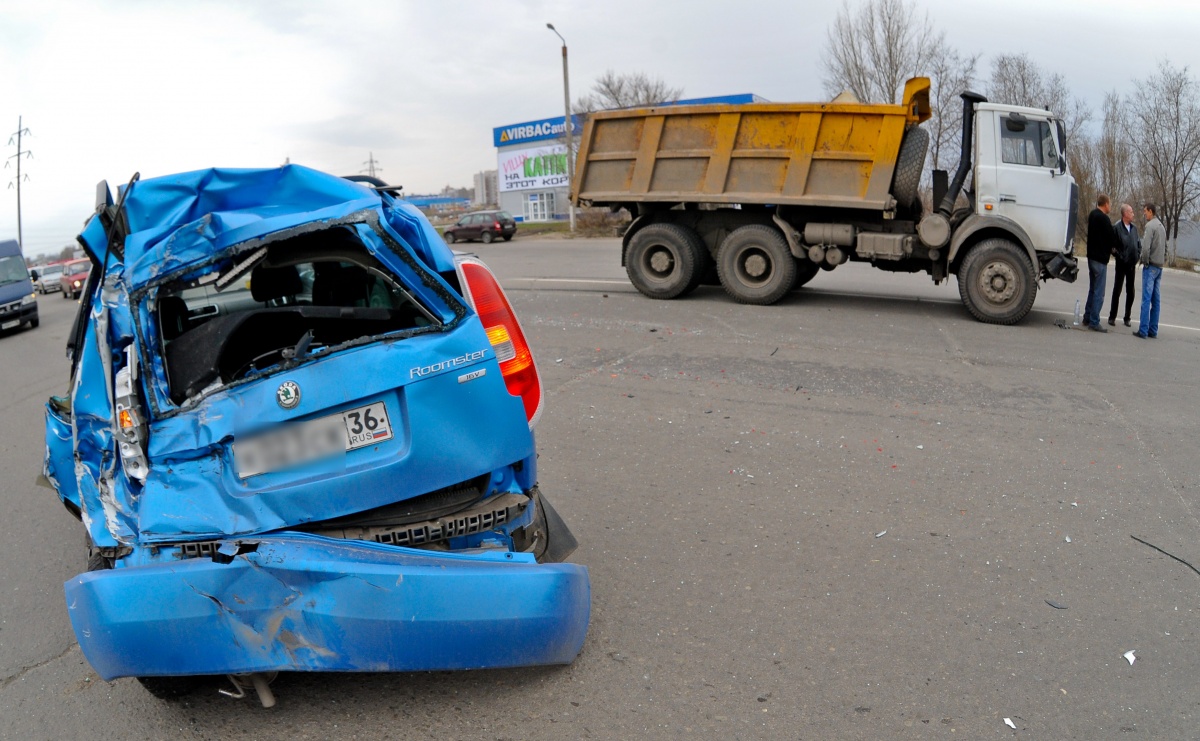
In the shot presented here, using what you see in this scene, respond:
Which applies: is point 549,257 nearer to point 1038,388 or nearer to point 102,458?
point 1038,388

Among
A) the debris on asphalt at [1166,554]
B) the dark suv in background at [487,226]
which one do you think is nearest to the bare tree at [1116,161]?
the dark suv in background at [487,226]

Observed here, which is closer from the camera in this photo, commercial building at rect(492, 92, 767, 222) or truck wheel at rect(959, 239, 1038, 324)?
truck wheel at rect(959, 239, 1038, 324)

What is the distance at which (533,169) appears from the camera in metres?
64.8

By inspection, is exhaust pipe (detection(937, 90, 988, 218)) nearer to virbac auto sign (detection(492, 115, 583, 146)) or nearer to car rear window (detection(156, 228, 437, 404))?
car rear window (detection(156, 228, 437, 404))

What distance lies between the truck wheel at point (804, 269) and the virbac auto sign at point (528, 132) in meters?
51.0

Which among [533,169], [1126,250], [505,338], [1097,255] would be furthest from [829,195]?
[533,169]

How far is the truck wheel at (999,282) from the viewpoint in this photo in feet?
36.4

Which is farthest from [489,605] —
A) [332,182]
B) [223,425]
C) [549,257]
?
[549,257]

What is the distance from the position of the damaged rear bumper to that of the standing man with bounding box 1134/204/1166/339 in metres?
10.5

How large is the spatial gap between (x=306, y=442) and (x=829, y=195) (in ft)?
32.8

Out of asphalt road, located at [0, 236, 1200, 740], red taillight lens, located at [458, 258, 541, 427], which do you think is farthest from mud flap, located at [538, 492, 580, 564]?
red taillight lens, located at [458, 258, 541, 427]

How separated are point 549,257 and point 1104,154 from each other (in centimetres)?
2776

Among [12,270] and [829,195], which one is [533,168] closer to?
[12,270]

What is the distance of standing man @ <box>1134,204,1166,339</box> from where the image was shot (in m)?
10.7
